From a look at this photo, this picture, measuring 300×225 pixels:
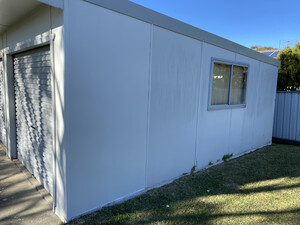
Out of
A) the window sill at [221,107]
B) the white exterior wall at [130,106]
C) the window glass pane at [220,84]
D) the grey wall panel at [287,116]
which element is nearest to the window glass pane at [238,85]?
the window sill at [221,107]

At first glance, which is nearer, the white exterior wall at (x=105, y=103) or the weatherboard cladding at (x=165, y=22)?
the white exterior wall at (x=105, y=103)

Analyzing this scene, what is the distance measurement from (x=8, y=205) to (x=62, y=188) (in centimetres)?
107

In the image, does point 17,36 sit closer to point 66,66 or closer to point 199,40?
point 66,66

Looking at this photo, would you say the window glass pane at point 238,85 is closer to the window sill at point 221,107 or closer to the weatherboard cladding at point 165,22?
the window sill at point 221,107

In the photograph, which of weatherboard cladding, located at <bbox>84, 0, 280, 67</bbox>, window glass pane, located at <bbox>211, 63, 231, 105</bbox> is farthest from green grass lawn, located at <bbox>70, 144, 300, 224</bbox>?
weatherboard cladding, located at <bbox>84, 0, 280, 67</bbox>

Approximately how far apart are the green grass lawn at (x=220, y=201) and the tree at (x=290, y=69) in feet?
17.8

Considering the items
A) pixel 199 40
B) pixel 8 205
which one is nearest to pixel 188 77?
pixel 199 40

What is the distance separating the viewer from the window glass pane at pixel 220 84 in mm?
4562

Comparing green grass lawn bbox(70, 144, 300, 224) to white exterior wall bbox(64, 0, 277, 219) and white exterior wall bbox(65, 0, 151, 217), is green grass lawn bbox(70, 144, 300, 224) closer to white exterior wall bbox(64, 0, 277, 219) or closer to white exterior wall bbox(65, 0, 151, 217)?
white exterior wall bbox(64, 0, 277, 219)

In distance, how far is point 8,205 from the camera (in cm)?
291

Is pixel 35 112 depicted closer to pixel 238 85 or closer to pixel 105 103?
pixel 105 103

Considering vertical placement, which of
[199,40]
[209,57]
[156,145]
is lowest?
[156,145]

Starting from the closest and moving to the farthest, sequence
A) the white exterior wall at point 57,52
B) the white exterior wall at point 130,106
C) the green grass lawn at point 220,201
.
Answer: the white exterior wall at point 57,52 < the white exterior wall at point 130,106 < the green grass lawn at point 220,201

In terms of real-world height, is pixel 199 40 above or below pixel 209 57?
above
